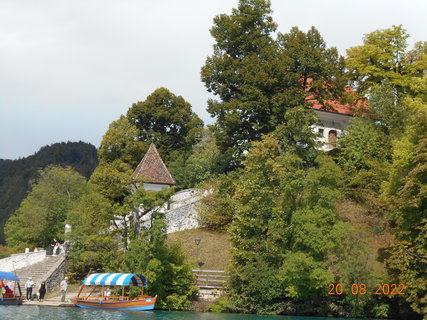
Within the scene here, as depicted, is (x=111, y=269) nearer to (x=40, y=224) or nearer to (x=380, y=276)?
(x=380, y=276)

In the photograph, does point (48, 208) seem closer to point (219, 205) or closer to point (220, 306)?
point (219, 205)

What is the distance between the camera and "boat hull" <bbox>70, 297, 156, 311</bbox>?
3203 cm

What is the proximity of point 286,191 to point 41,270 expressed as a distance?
18556mm

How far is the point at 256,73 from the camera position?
4431 centimetres

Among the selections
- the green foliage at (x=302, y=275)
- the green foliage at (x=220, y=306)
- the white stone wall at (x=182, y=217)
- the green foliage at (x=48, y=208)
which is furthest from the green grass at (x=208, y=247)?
the green foliage at (x=48, y=208)

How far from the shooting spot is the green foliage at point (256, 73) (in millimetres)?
44369

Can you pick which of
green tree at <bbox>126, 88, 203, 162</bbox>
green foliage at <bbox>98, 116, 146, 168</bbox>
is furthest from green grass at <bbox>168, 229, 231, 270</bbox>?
green tree at <bbox>126, 88, 203, 162</bbox>

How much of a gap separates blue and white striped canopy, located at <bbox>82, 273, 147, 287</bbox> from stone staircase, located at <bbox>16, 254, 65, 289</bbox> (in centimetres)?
696

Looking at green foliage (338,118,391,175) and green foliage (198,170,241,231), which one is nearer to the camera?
green foliage (338,118,391,175)

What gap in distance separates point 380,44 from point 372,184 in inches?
597
